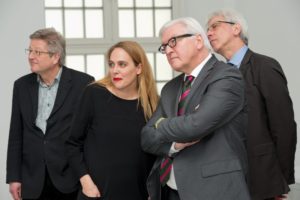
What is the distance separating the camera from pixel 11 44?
215 inches

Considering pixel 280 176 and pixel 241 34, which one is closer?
pixel 280 176

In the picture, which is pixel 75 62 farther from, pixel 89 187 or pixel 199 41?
pixel 199 41

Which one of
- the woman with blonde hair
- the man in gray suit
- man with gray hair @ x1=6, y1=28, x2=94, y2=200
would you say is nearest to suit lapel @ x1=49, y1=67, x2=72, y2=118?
man with gray hair @ x1=6, y1=28, x2=94, y2=200

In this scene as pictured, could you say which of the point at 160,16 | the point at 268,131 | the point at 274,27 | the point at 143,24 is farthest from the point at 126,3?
the point at 268,131

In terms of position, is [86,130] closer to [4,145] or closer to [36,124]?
[36,124]

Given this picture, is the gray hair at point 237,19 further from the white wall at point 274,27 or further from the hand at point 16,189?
the white wall at point 274,27

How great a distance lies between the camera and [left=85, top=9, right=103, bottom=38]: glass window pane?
610cm

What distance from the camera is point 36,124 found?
3.15 m

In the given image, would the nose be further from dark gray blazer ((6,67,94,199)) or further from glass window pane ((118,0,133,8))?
glass window pane ((118,0,133,8))

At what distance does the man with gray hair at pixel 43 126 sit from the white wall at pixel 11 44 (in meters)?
2.30

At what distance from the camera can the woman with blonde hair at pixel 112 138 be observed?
271 cm

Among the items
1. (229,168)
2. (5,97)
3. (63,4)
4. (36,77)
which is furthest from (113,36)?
(229,168)

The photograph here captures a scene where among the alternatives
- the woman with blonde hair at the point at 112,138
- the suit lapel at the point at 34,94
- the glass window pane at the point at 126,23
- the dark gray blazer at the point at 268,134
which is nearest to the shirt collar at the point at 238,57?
the dark gray blazer at the point at 268,134

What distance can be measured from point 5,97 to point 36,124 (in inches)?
99.3
